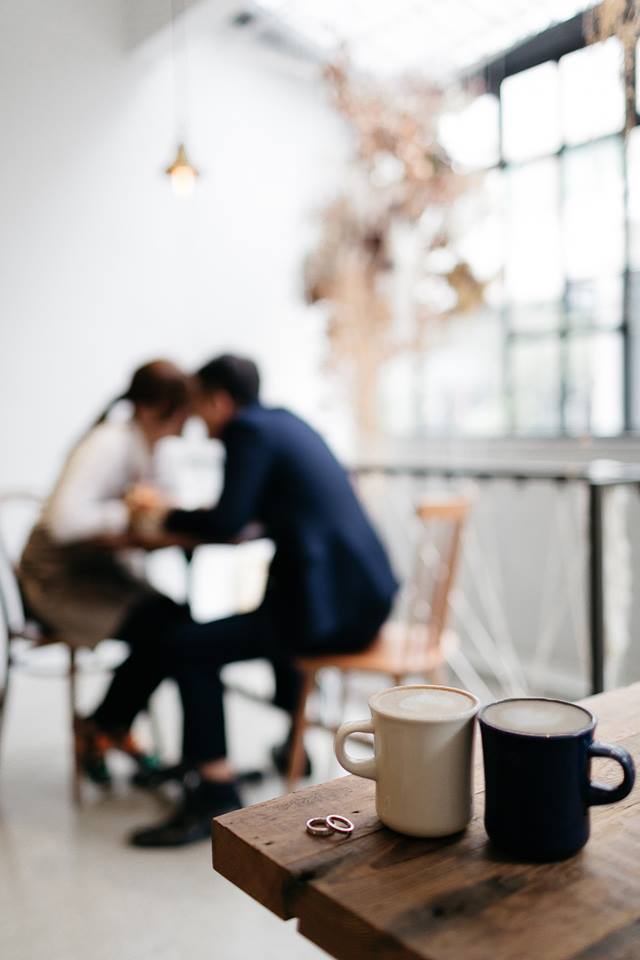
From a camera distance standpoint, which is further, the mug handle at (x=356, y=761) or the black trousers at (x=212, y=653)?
the black trousers at (x=212, y=653)

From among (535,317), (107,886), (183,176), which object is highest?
(183,176)

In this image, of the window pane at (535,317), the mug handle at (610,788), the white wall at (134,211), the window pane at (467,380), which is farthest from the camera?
the window pane at (467,380)

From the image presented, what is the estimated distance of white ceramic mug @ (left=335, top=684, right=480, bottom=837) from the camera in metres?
0.67

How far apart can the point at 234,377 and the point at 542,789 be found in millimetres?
1783

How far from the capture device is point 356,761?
73cm

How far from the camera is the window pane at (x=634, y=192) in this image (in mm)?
1801

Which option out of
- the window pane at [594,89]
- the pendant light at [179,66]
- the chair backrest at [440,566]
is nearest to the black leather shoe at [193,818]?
the chair backrest at [440,566]

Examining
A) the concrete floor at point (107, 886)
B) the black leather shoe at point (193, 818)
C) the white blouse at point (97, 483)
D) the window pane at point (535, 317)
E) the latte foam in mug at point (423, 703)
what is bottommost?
the concrete floor at point (107, 886)

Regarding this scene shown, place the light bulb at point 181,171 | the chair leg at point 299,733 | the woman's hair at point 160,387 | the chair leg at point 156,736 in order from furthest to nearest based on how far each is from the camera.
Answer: the light bulb at point 181,171 → the chair leg at point 156,736 → the woman's hair at point 160,387 → the chair leg at point 299,733

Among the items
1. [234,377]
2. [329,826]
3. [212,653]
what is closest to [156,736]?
[212,653]

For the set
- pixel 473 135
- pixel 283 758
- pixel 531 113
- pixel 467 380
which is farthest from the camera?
pixel 467 380

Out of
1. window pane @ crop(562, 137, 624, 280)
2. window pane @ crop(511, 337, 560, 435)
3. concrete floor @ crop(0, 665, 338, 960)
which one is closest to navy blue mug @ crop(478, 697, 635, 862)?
concrete floor @ crop(0, 665, 338, 960)

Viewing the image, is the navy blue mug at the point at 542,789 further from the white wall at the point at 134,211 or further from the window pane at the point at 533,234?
the window pane at the point at 533,234

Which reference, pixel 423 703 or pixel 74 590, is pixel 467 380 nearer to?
pixel 74 590
